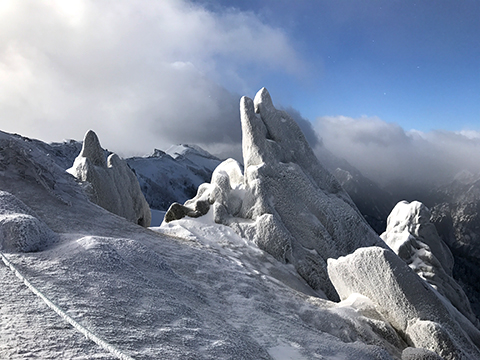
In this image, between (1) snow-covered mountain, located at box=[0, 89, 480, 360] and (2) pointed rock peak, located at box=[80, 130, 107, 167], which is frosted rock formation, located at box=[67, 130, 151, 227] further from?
(1) snow-covered mountain, located at box=[0, 89, 480, 360]

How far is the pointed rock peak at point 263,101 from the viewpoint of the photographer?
16.6m

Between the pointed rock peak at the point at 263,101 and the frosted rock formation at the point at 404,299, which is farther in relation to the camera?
the pointed rock peak at the point at 263,101

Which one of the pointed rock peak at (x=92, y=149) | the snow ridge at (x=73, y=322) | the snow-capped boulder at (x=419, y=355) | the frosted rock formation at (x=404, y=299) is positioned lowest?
the snow-capped boulder at (x=419, y=355)

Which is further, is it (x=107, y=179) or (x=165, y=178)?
(x=165, y=178)

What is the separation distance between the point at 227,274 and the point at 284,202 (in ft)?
20.4

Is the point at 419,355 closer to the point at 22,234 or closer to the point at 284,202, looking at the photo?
the point at 22,234

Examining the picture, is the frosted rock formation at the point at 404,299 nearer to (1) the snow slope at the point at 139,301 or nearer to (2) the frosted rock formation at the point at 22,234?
(1) the snow slope at the point at 139,301

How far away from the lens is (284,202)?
14.3 metres

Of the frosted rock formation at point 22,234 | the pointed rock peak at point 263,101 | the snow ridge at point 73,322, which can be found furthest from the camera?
the pointed rock peak at point 263,101

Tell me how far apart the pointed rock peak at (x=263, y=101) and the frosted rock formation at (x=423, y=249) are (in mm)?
10987

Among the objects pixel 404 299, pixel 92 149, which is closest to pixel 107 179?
pixel 92 149

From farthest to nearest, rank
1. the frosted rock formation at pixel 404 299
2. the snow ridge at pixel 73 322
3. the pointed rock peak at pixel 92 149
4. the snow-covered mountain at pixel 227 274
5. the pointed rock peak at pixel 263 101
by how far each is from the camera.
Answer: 1. the pointed rock peak at pixel 92 149
2. the pointed rock peak at pixel 263 101
3. the frosted rock formation at pixel 404 299
4. the snow-covered mountain at pixel 227 274
5. the snow ridge at pixel 73 322

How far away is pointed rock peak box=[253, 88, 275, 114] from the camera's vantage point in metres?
16.6

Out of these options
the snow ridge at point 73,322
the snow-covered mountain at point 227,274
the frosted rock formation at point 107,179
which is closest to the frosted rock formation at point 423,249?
the snow-covered mountain at point 227,274
